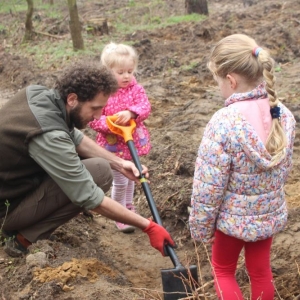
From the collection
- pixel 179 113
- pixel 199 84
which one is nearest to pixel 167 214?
pixel 179 113

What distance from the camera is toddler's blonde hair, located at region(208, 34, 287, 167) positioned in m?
2.79

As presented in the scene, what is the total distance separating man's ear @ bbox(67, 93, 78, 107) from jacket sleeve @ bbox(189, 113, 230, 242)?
1066 millimetres

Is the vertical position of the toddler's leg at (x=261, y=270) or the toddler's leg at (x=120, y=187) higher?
the toddler's leg at (x=261, y=270)

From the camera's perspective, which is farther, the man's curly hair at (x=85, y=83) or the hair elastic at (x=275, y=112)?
the man's curly hair at (x=85, y=83)

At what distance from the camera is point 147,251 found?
4504 millimetres

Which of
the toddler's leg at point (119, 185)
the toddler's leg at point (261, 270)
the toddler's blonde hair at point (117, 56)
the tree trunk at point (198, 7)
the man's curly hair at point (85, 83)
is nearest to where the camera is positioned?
the toddler's leg at point (261, 270)

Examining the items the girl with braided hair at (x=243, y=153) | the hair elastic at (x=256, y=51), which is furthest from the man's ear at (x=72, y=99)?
the hair elastic at (x=256, y=51)

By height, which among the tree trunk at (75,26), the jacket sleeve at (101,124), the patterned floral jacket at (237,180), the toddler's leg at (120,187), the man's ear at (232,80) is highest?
the man's ear at (232,80)

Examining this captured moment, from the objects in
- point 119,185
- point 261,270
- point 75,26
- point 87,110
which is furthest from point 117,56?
point 75,26

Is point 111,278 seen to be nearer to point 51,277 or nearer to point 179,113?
point 51,277

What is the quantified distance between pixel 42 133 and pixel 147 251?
1577 millimetres

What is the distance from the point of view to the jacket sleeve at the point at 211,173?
278 centimetres

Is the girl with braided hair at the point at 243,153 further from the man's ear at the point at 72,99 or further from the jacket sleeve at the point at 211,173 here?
the man's ear at the point at 72,99

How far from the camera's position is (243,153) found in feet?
9.17
